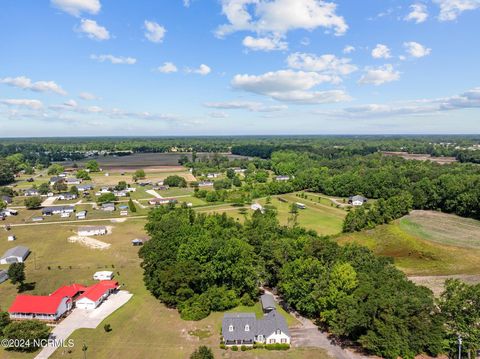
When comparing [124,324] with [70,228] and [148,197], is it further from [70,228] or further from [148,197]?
[148,197]

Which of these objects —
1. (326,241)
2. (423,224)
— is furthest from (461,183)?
(326,241)

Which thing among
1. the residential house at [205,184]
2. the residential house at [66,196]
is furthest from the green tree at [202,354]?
the residential house at [205,184]

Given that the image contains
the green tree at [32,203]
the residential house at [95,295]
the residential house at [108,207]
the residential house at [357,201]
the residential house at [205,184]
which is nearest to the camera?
the residential house at [95,295]

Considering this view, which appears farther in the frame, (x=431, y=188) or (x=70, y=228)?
(x=431, y=188)

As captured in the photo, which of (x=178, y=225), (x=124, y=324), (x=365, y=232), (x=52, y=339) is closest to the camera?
(x=52, y=339)

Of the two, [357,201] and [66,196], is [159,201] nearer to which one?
[66,196]

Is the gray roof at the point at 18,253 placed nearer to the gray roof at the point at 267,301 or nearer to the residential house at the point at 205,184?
the gray roof at the point at 267,301

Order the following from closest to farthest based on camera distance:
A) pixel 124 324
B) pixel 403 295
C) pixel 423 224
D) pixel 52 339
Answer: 1. pixel 403 295
2. pixel 52 339
3. pixel 124 324
4. pixel 423 224

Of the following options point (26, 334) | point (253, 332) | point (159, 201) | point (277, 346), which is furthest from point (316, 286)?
point (159, 201)
